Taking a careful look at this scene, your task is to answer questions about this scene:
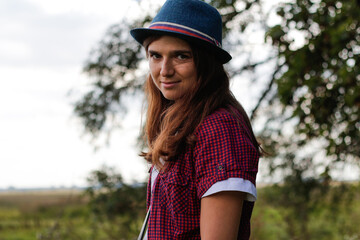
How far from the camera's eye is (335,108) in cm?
372

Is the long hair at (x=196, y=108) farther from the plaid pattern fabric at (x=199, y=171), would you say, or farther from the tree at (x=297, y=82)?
the tree at (x=297, y=82)

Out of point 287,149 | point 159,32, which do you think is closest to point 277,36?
point 159,32

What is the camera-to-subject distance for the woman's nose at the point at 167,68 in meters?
1.43

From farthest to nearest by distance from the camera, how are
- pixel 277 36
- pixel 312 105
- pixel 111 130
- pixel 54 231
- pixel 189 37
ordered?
pixel 54 231
pixel 111 130
pixel 312 105
pixel 277 36
pixel 189 37

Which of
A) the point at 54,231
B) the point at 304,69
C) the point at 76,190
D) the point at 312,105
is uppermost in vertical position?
the point at 304,69

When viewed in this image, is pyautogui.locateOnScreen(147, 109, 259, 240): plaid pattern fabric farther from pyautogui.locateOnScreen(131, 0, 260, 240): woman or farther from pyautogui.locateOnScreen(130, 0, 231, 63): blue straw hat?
pyautogui.locateOnScreen(130, 0, 231, 63): blue straw hat

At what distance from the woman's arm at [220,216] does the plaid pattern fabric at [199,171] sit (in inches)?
1.7

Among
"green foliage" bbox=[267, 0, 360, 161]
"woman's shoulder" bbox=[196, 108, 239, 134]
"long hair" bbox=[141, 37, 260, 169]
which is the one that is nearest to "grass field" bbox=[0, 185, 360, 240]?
"green foliage" bbox=[267, 0, 360, 161]

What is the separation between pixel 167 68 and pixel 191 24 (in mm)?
163

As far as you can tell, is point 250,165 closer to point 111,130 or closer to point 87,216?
point 111,130

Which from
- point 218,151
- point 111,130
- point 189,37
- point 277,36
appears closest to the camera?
point 218,151

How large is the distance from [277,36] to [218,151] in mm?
2350

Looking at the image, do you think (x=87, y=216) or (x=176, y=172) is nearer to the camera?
(x=176, y=172)

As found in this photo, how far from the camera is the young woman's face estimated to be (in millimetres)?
1421
